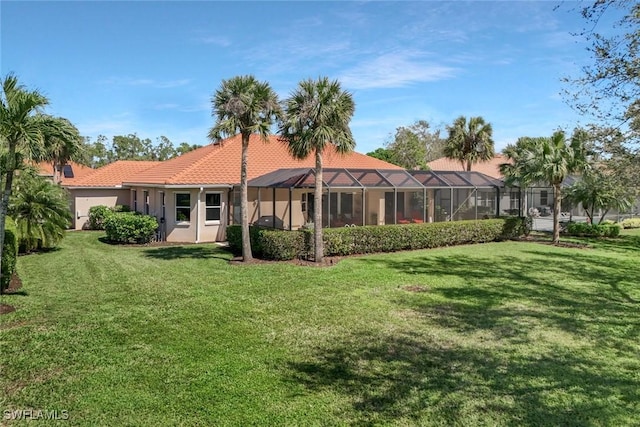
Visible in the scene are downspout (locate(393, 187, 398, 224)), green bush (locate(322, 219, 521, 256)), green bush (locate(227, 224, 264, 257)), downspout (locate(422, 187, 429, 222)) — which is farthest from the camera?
downspout (locate(422, 187, 429, 222))

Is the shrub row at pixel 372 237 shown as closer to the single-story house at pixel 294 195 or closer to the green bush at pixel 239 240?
the green bush at pixel 239 240

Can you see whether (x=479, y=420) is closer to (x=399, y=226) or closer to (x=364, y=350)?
(x=364, y=350)

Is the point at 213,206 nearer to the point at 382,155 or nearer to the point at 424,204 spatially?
the point at 424,204

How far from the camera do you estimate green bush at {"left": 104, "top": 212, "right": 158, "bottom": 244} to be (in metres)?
19.5

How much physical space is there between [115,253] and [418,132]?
53.8 m

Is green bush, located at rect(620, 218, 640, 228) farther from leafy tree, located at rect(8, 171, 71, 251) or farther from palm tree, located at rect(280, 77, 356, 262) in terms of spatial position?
leafy tree, located at rect(8, 171, 71, 251)

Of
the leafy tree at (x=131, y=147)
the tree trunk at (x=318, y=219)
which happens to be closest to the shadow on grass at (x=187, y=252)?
the tree trunk at (x=318, y=219)

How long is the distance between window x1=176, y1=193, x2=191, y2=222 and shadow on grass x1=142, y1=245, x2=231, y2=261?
2137 millimetres

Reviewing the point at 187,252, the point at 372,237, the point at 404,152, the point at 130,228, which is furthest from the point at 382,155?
the point at 187,252

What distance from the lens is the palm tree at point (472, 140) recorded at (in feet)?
97.2

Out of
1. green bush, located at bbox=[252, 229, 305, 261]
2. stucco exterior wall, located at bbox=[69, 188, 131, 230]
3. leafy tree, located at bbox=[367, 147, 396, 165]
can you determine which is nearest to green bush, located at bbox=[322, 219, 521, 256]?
green bush, located at bbox=[252, 229, 305, 261]

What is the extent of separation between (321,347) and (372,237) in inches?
419

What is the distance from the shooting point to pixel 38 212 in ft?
53.6

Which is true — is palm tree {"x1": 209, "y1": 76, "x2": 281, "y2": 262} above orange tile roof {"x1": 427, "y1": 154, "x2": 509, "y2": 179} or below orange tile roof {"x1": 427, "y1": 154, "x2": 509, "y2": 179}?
below
